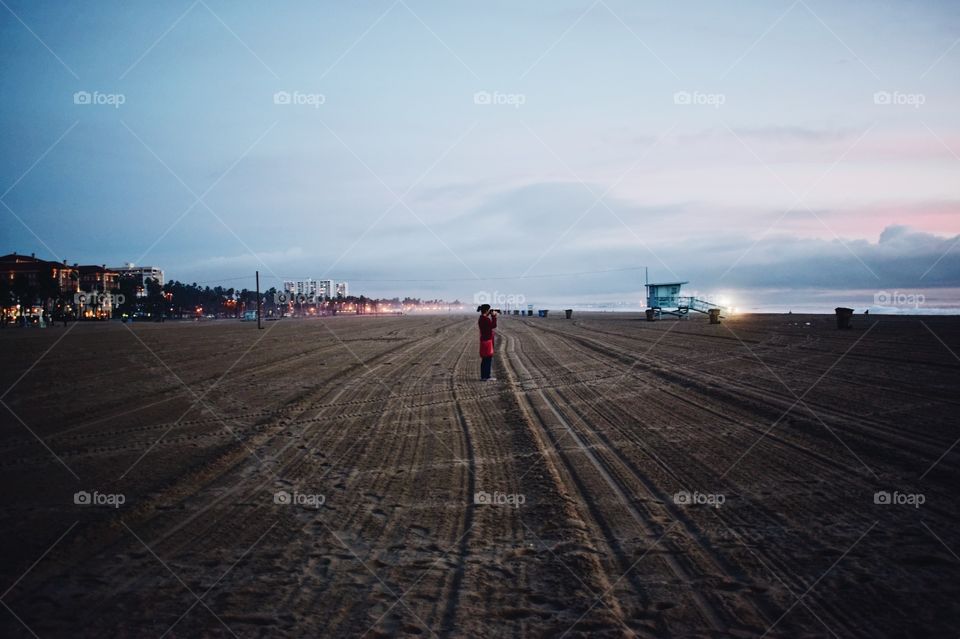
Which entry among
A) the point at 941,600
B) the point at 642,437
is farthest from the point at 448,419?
the point at 941,600

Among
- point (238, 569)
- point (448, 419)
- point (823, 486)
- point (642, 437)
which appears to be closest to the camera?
point (238, 569)

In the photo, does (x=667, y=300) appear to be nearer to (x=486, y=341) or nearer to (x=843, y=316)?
(x=843, y=316)

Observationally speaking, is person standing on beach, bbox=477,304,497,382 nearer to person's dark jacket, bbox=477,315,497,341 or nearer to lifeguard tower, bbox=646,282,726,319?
person's dark jacket, bbox=477,315,497,341

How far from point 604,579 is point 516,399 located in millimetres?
7504

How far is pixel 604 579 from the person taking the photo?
392cm

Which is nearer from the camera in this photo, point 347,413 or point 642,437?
point 642,437

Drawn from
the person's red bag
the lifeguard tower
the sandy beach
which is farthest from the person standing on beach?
the lifeguard tower

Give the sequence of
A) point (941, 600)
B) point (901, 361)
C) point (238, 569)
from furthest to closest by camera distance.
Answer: point (901, 361), point (238, 569), point (941, 600)

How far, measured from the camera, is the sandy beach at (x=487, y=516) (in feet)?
11.6

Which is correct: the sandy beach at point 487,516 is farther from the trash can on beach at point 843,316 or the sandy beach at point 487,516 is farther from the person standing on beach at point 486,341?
the trash can on beach at point 843,316

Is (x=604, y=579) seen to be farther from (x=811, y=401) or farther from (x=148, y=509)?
(x=811, y=401)

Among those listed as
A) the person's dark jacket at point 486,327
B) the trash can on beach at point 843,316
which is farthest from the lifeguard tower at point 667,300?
the person's dark jacket at point 486,327

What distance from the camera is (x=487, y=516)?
5.13 metres

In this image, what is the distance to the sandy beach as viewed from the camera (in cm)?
352
